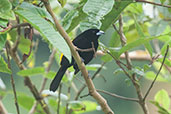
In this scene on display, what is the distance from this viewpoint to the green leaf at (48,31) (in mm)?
910

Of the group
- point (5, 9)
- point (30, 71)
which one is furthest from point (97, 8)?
point (30, 71)

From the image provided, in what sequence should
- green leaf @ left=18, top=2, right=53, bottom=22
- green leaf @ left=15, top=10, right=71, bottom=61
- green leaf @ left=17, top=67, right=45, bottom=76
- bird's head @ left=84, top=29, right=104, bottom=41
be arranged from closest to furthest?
green leaf @ left=15, top=10, right=71, bottom=61, green leaf @ left=18, top=2, right=53, bottom=22, green leaf @ left=17, top=67, right=45, bottom=76, bird's head @ left=84, top=29, right=104, bottom=41

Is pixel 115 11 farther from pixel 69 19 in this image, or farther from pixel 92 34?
pixel 92 34

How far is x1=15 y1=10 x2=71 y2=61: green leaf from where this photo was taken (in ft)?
2.98

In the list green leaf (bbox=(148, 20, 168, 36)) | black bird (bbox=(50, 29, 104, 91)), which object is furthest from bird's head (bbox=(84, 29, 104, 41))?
green leaf (bbox=(148, 20, 168, 36))

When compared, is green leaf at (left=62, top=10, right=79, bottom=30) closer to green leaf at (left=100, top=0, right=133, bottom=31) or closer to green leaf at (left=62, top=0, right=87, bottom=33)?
green leaf at (left=62, top=0, right=87, bottom=33)

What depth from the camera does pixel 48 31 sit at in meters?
0.96

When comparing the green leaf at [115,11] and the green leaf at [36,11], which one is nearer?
the green leaf at [36,11]

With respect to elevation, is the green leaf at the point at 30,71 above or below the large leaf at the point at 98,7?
below

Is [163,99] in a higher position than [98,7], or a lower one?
lower

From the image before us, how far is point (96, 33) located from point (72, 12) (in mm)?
1172

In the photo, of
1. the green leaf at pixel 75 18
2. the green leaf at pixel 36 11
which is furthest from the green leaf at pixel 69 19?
the green leaf at pixel 36 11

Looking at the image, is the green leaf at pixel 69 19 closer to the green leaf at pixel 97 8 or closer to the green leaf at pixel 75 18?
the green leaf at pixel 75 18

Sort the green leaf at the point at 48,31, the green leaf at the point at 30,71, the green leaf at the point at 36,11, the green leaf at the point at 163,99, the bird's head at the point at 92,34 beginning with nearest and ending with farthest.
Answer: the green leaf at the point at 48,31, the green leaf at the point at 36,11, the green leaf at the point at 30,71, the green leaf at the point at 163,99, the bird's head at the point at 92,34
